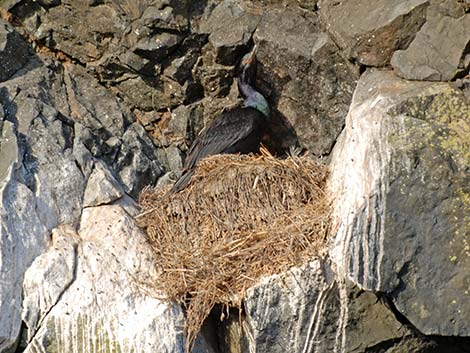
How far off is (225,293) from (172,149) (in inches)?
75.5

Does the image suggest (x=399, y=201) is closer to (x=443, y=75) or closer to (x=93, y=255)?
(x=443, y=75)

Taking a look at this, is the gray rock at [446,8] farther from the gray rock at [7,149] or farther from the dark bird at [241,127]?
the gray rock at [7,149]

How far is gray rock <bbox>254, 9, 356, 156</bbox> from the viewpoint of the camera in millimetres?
8875

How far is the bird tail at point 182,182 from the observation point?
342 inches

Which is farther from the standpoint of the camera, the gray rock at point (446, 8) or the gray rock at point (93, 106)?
the gray rock at point (93, 106)

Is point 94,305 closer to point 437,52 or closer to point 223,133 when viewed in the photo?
point 223,133

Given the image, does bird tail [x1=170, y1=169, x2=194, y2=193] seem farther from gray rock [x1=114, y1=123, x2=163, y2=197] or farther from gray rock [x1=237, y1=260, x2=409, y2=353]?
gray rock [x1=237, y1=260, x2=409, y2=353]

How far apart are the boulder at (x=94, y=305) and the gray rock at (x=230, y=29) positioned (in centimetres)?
196

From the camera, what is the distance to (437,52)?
797 cm

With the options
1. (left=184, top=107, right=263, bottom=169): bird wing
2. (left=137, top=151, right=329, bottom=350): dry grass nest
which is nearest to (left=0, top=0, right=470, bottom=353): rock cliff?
(left=137, top=151, right=329, bottom=350): dry grass nest

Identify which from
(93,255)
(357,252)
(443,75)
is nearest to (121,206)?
(93,255)

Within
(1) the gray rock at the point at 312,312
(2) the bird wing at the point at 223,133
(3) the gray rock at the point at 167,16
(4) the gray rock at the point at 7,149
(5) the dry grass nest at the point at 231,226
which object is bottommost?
(1) the gray rock at the point at 312,312

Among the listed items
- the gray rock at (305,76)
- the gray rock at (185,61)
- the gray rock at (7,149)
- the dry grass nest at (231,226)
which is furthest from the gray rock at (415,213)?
the gray rock at (7,149)

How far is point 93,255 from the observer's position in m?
7.92
